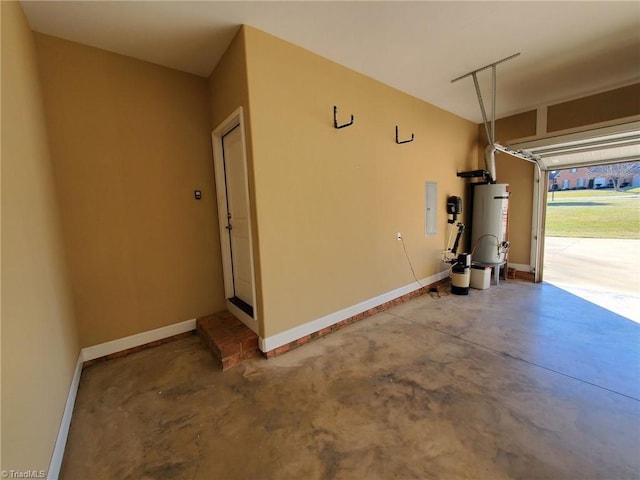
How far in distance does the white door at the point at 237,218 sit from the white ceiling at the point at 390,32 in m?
0.88

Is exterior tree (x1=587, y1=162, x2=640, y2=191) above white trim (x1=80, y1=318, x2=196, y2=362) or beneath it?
above

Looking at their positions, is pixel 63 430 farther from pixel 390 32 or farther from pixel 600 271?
pixel 600 271

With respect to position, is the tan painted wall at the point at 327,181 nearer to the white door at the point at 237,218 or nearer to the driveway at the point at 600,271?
the white door at the point at 237,218

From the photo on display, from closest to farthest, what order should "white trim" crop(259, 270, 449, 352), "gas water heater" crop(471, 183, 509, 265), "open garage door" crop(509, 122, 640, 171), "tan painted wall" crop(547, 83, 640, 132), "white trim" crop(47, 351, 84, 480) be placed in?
"white trim" crop(47, 351, 84, 480), "white trim" crop(259, 270, 449, 352), "open garage door" crop(509, 122, 640, 171), "tan painted wall" crop(547, 83, 640, 132), "gas water heater" crop(471, 183, 509, 265)

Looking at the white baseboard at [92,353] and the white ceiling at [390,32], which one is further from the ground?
the white ceiling at [390,32]

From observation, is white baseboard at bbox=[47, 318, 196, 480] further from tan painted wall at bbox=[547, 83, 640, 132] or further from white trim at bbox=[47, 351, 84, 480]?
tan painted wall at bbox=[547, 83, 640, 132]

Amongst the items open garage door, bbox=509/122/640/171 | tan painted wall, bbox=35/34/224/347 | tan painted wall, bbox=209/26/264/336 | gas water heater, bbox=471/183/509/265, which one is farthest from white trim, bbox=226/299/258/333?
open garage door, bbox=509/122/640/171

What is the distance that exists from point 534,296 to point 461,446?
3411mm

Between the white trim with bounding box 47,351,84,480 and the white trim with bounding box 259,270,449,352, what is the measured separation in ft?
4.50

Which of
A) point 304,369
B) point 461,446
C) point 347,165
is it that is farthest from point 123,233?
point 461,446

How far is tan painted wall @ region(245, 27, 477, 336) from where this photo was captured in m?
2.39

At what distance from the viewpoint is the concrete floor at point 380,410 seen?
1.43 metres

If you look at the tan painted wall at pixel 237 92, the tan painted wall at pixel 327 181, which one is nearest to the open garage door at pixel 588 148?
the tan painted wall at pixel 327 181

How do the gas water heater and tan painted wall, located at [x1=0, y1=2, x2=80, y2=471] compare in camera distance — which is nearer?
tan painted wall, located at [x1=0, y1=2, x2=80, y2=471]
